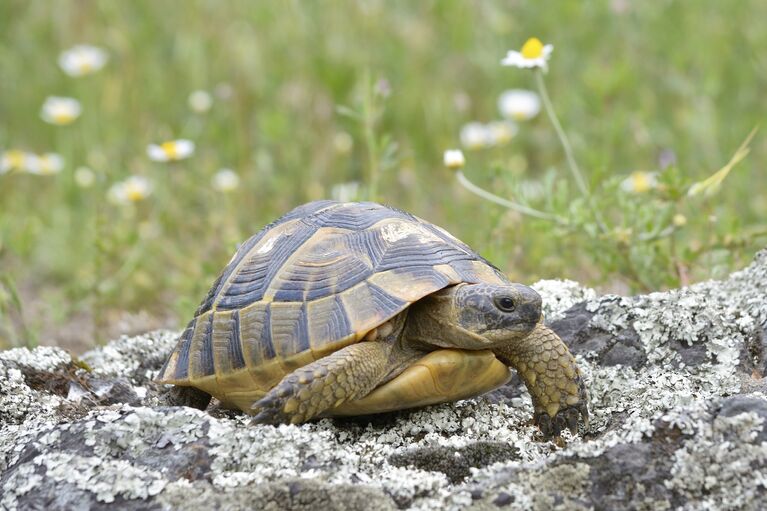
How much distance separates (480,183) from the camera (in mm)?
6367

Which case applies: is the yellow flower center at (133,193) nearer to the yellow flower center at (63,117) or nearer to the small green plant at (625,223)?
the yellow flower center at (63,117)

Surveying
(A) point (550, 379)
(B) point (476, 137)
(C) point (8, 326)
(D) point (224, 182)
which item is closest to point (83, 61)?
(D) point (224, 182)

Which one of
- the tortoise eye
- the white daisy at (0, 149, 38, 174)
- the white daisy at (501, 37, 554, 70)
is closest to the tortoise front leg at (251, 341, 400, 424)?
the tortoise eye

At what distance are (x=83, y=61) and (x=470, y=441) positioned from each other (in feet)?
17.7

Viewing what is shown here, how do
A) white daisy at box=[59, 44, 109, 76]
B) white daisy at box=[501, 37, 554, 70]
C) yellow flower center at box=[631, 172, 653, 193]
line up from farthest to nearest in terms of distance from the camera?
white daisy at box=[59, 44, 109, 76], yellow flower center at box=[631, 172, 653, 193], white daisy at box=[501, 37, 554, 70]

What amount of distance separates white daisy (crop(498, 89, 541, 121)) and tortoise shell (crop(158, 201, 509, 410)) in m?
3.59

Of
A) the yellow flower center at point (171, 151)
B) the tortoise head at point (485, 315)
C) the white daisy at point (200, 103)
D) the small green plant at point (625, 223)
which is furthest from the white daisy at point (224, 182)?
the tortoise head at point (485, 315)

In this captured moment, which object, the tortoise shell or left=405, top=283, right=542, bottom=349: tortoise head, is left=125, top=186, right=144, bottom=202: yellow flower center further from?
left=405, top=283, right=542, bottom=349: tortoise head

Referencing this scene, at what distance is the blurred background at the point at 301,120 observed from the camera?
17.7 feet

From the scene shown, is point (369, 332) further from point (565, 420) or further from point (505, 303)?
point (565, 420)

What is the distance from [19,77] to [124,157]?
1587mm

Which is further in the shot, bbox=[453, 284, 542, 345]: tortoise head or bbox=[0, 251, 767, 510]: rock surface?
bbox=[453, 284, 542, 345]: tortoise head

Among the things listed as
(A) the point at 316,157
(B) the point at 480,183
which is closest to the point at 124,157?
(A) the point at 316,157

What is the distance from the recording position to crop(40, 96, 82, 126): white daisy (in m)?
6.73
